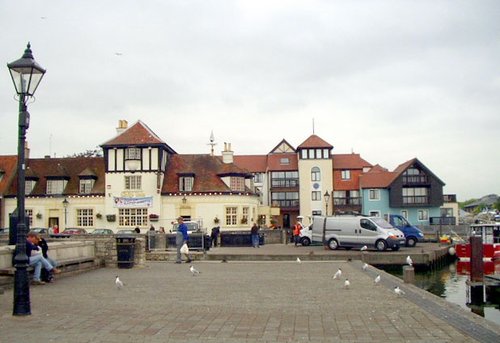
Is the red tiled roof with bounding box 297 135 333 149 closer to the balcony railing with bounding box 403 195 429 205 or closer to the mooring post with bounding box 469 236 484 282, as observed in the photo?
the balcony railing with bounding box 403 195 429 205

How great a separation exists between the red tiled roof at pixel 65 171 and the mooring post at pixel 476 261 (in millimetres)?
37543

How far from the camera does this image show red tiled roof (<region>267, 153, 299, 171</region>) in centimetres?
7600

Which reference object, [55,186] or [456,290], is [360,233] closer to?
[456,290]

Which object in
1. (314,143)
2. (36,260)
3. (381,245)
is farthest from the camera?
(314,143)

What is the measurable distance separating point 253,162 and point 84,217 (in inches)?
1280

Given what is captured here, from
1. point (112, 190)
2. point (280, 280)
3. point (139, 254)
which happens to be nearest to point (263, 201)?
point (112, 190)

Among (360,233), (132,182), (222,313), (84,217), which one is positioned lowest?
(222,313)

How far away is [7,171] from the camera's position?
54.4 metres

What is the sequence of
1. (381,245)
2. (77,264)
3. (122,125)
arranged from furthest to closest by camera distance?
1. (122,125)
2. (381,245)
3. (77,264)

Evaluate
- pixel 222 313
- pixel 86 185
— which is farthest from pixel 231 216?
pixel 222 313

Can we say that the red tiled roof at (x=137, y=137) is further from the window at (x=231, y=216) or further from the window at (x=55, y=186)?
the window at (x=231, y=216)

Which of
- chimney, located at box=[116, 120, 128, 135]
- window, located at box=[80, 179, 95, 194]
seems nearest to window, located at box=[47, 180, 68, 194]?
window, located at box=[80, 179, 95, 194]

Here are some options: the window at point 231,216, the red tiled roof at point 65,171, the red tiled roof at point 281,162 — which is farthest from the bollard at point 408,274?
the red tiled roof at point 281,162

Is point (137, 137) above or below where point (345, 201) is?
above
